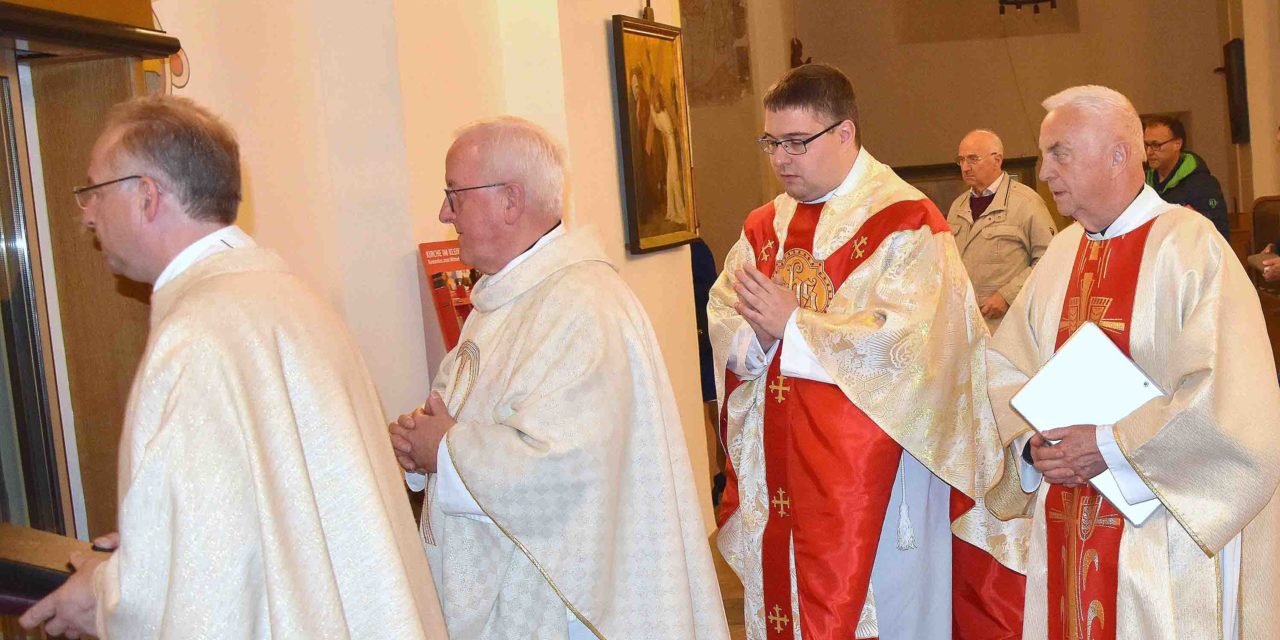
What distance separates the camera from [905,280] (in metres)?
3.81

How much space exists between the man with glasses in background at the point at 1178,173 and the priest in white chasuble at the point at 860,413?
13.3 feet

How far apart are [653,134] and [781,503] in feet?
10.8

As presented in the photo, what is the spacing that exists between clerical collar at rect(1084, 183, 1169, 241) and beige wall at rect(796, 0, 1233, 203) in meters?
14.0

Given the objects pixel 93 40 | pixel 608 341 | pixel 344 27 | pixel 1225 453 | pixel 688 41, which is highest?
pixel 688 41

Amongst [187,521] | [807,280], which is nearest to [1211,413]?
[807,280]

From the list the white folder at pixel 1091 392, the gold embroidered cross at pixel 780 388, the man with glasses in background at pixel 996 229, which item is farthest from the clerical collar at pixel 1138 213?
the man with glasses in background at pixel 996 229

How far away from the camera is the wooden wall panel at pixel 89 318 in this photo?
10.7 ft

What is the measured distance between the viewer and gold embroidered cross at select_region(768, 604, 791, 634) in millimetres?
3971

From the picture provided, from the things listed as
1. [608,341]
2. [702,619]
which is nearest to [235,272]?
[608,341]

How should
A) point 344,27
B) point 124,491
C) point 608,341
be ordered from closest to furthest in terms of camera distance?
1. point 124,491
2. point 608,341
3. point 344,27

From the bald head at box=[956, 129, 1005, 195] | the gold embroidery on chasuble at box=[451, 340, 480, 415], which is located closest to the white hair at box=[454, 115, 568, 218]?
the gold embroidery on chasuble at box=[451, 340, 480, 415]

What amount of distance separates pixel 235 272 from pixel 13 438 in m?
1.27

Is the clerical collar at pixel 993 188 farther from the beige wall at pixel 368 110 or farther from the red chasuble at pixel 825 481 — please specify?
the red chasuble at pixel 825 481

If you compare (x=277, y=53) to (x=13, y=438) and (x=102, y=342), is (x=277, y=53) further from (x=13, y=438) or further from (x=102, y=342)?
(x=13, y=438)
